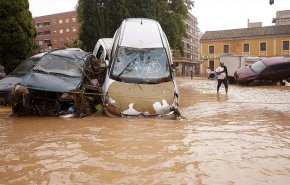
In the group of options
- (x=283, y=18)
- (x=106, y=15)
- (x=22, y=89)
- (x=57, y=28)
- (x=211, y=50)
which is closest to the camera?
(x=22, y=89)

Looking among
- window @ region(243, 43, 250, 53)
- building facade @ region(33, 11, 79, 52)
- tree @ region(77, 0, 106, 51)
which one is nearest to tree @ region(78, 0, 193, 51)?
tree @ region(77, 0, 106, 51)

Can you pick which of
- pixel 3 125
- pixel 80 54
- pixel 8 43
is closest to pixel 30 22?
pixel 8 43

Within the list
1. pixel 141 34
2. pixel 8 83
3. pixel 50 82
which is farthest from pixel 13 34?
pixel 50 82

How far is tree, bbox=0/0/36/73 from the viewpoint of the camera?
16.5m

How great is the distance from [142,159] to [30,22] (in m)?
14.9

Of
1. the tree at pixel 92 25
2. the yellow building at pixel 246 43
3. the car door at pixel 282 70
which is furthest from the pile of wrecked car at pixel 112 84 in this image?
the yellow building at pixel 246 43

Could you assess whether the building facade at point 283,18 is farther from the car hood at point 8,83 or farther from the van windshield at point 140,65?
the car hood at point 8,83

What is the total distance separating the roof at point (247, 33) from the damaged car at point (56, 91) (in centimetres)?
4734

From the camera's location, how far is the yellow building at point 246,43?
169 ft

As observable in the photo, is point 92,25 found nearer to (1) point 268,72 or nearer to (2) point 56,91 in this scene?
(1) point 268,72

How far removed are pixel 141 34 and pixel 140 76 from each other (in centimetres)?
197

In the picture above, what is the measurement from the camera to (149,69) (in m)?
9.80

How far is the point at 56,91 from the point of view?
8.69 meters

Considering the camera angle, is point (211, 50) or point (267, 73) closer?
point (267, 73)
